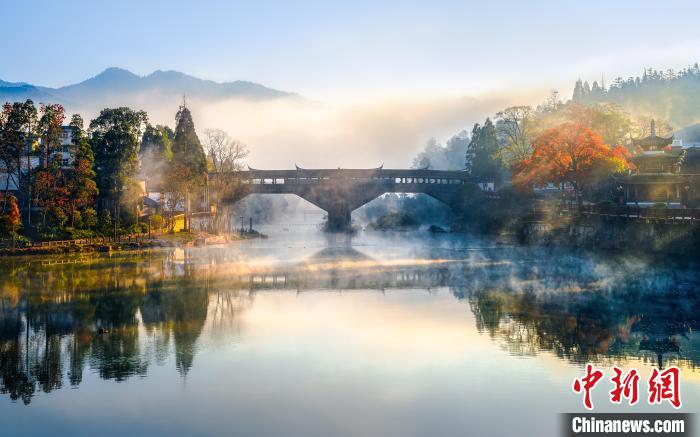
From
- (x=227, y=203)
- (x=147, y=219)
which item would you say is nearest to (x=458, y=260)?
(x=147, y=219)

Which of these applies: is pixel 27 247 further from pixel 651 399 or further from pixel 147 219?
pixel 651 399

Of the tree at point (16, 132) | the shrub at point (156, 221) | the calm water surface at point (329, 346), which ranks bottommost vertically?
the calm water surface at point (329, 346)

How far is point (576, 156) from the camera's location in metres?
69.7

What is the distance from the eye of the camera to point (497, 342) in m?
25.8

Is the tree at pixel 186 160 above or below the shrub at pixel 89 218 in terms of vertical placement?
above

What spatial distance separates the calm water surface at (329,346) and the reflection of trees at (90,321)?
0.37 ft

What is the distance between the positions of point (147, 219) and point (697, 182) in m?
58.0

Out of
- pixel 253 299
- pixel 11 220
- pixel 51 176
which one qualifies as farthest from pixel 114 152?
pixel 253 299

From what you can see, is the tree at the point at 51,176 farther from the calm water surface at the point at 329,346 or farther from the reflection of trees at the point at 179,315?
the reflection of trees at the point at 179,315

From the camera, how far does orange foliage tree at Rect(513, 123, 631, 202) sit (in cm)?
6825

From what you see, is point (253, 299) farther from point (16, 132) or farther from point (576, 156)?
point (576, 156)

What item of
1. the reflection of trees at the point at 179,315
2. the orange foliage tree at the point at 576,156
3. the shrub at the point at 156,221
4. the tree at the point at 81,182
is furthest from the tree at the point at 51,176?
the orange foliage tree at the point at 576,156

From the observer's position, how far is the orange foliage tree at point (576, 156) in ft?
224

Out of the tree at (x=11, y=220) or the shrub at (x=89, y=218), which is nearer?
the tree at (x=11, y=220)
